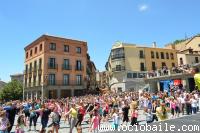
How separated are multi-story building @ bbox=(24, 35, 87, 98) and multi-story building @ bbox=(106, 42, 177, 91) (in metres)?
7.32

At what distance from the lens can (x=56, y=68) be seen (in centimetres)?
4409

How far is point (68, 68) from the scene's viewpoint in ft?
149

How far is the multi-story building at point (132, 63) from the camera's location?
49719mm

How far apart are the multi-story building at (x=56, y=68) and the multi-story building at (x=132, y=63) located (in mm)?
7319

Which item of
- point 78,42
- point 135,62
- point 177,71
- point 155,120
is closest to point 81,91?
point 78,42

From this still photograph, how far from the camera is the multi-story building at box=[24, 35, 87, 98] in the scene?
4316 centimetres

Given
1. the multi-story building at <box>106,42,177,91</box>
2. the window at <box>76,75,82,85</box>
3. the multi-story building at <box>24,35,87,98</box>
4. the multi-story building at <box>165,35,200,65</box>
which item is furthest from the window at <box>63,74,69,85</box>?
the multi-story building at <box>165,35,200,65</box>

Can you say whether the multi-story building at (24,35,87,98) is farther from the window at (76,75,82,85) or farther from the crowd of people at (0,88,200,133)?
the crowd of people at (0,88,200,133)

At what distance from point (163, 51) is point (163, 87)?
1989cm

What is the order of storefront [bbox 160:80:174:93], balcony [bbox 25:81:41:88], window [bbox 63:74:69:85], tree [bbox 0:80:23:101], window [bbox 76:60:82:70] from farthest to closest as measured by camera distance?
tree [bbox 0:80:23:101]
window [bbox 76:60:82:70]
window [bbox 63:74:69:85]
balcony [bbox 25:81:41:88]
storefront [bbox 160:80:174:93]

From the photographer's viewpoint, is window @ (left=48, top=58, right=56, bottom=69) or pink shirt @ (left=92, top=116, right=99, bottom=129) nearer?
pink shirt @ (left=92, top=116, right=99, bottom=129)

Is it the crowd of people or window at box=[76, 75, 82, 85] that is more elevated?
window at box=[76, 75, 82, 85]

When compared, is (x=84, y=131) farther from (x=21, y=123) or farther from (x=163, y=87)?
(x=163, y=87)

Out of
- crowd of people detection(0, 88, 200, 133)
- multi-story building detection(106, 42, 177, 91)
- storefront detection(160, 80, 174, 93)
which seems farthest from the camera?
multi-story building detection(106, 42, 177, 91)
